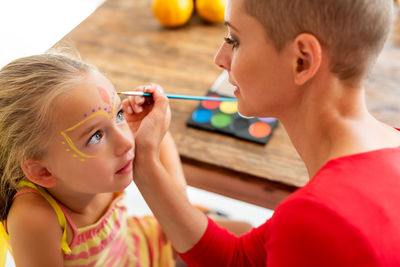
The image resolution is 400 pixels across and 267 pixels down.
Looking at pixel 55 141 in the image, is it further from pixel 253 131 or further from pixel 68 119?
pixel 253 131

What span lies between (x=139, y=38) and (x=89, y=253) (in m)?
0.85

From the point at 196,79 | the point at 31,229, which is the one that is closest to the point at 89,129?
the point at 31,229

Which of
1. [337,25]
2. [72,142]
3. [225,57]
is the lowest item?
[72,142]

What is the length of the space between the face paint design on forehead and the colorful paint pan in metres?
0.38

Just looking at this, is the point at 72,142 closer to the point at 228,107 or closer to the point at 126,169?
the point at 126,169

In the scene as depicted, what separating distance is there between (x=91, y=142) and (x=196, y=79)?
602 millimetres

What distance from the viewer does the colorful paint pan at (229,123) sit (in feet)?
4.17

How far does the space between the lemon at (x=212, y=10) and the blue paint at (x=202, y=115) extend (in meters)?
0.49

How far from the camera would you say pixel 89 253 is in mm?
1066

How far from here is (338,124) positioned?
2.76 ft

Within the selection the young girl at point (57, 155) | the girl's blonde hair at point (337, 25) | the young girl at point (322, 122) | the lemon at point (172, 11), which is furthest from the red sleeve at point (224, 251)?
the lemon at point (172, 11)

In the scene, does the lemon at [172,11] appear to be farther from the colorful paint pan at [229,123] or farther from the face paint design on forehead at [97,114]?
the face paint design on forehead at [97,114]

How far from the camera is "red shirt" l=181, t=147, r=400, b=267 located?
0.70 m

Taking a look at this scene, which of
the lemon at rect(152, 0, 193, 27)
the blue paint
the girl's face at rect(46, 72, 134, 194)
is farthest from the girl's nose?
the lemon at rect(152, 0, 193, 27)
